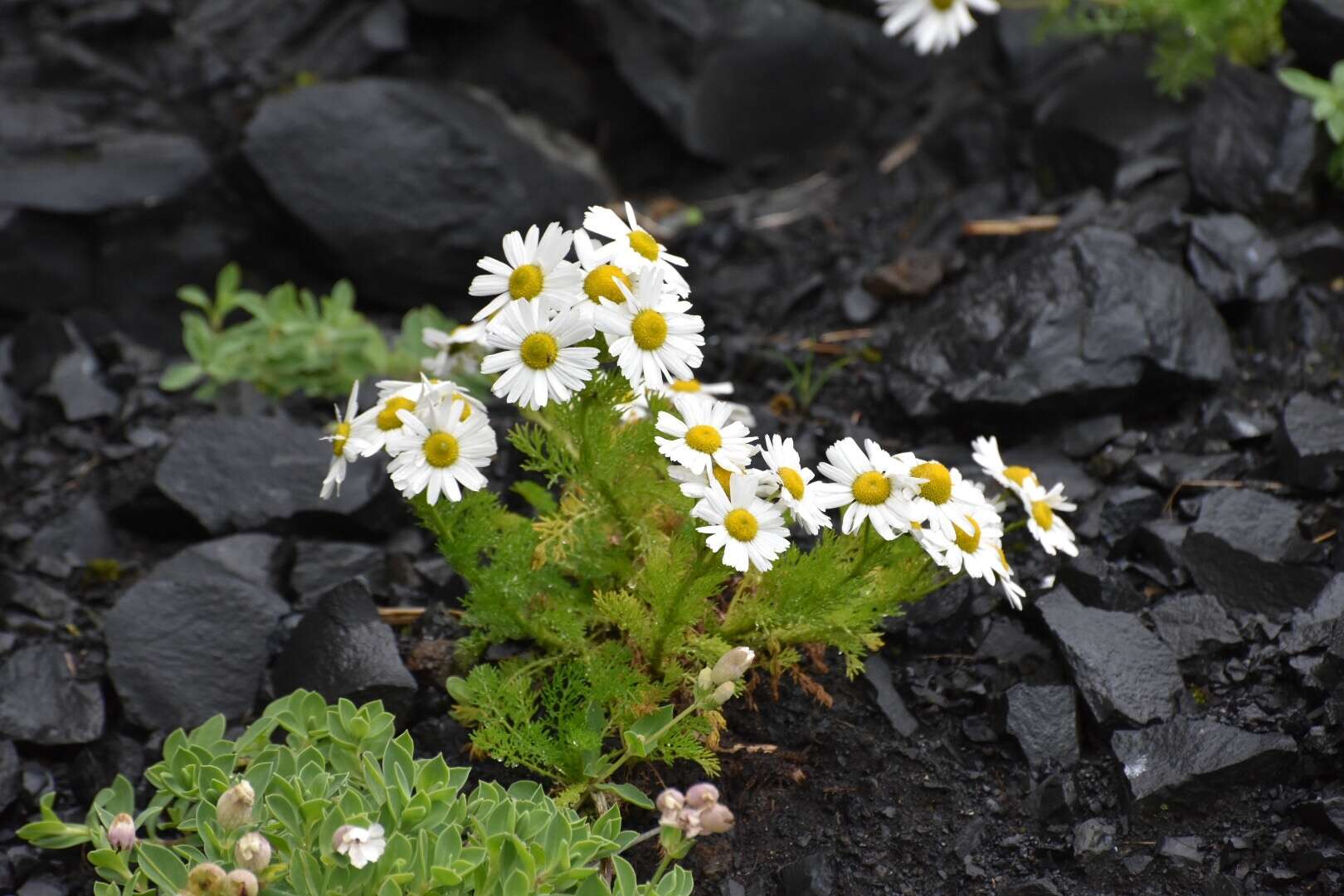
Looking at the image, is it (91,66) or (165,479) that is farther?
(91,66)

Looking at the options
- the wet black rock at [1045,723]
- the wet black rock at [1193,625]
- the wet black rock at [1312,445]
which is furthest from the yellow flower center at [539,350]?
the wet black rock at [1312,445]

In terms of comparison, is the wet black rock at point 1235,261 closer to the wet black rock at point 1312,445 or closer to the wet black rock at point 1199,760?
the wet black rock at point 1312,445

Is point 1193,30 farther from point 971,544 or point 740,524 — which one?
point 740,524

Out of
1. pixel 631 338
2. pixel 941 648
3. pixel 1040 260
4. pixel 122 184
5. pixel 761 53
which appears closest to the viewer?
pixel 631 338

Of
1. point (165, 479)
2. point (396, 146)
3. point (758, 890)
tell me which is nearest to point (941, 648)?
point (758, 890)

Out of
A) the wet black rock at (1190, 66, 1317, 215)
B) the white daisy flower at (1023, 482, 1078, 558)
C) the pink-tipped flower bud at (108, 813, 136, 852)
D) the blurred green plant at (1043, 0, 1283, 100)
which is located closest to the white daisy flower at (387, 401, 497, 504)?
the pink-tipped flower bud at (108, 813, 136, 852)

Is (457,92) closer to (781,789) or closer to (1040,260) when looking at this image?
(1040,260)

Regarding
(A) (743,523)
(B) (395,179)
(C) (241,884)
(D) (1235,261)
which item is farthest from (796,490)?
(B) (395,179)
